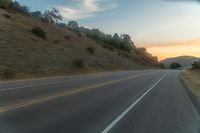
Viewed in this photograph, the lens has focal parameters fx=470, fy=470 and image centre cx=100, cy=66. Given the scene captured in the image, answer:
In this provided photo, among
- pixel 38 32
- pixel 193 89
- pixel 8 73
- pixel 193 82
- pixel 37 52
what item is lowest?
pixel 8 73

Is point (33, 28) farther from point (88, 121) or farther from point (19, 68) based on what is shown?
point (88, 121)

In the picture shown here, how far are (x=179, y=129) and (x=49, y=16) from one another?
127 m

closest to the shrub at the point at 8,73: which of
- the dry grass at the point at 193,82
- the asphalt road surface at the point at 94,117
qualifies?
the dry grass at the point at 193,82

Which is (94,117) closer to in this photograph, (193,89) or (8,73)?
(193,89)

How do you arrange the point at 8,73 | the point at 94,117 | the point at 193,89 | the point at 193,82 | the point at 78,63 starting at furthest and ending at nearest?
the point at 78,63 → the point at 193,82 → the point at 8,73 → the point at 193,89 → the point at 94,117

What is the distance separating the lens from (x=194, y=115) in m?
15.8

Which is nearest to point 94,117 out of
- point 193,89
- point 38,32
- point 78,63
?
point 193,89

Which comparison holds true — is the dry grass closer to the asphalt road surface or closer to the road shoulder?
the road shoulder

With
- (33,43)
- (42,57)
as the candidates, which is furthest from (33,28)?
(42,57)

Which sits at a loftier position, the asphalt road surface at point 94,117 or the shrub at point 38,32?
the shrub at point 38,32

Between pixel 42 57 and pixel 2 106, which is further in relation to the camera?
pixel 42 57

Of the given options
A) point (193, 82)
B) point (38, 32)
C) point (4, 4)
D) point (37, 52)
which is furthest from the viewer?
point (4, 4)

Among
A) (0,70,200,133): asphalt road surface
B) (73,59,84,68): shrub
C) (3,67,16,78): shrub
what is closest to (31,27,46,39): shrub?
(73,59,84,68): shrub

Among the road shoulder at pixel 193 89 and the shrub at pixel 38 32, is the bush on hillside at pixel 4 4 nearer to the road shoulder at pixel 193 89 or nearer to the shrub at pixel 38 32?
the shrub at pixel 38 32
